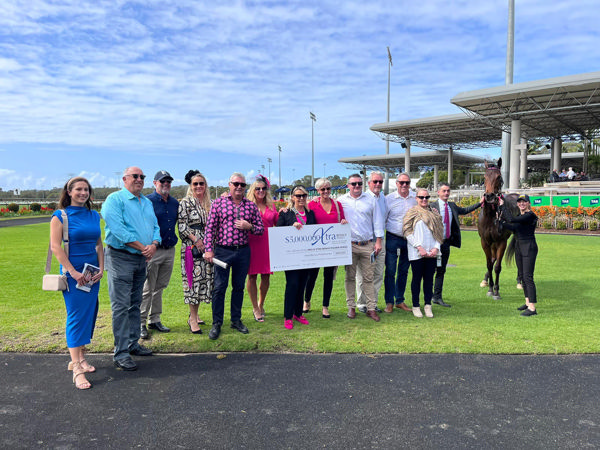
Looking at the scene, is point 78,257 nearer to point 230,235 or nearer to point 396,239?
point 230,235

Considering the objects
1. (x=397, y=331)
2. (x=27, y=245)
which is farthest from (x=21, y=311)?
(x=27, y=245)

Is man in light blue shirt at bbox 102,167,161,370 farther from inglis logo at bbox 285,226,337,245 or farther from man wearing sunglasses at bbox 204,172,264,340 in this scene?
inglis logo at bbox 285,226,337,245

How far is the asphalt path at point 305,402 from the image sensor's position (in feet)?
10.00

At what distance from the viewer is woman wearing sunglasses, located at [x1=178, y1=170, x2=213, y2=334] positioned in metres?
5.32

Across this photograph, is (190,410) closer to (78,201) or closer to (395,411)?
(395,411)

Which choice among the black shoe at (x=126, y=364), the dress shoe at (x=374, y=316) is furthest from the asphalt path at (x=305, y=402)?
the dress shoe at (x=374, y=316)

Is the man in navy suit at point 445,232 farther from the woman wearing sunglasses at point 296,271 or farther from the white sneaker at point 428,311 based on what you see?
the woman wearing sunglasses at point 296,271

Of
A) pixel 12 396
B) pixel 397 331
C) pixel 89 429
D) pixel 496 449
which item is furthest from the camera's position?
pixel 397 331

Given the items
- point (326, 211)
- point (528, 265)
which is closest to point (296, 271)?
point (326, 211)

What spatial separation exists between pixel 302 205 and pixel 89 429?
361cm

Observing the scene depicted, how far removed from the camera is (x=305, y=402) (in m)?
3.59

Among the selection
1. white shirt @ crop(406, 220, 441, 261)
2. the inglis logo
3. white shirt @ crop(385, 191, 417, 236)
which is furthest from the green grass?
white shirt @ crop(385, 191, 417, 236)

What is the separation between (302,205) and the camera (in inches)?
230

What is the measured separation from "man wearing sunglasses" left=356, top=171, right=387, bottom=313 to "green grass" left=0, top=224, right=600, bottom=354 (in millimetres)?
326
